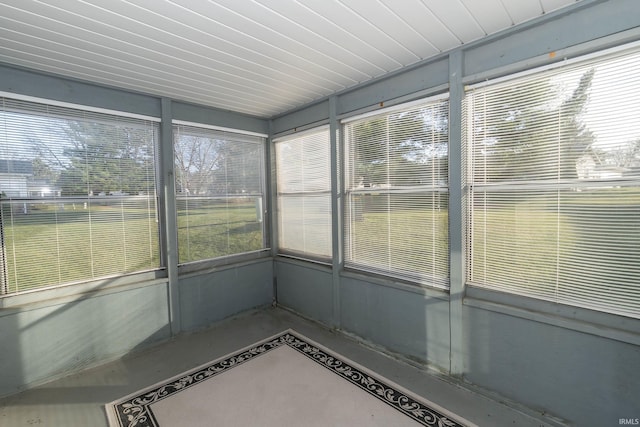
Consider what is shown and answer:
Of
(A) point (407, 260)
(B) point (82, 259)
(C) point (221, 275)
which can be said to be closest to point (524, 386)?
(A) point (407, 260)

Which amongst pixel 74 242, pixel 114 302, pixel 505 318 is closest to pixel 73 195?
pixel 74 242

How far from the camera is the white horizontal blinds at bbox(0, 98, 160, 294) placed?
89.8 inches

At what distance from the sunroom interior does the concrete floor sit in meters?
0.02

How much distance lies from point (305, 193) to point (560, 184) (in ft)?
8.04

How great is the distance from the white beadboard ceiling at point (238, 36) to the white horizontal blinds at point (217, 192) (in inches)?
31.3

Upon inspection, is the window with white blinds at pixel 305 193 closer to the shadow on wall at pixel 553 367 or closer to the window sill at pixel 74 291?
the window sill at pixel 74 291

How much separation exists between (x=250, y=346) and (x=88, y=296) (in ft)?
5.12

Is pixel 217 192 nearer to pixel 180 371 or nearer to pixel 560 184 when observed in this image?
pixel 180 371

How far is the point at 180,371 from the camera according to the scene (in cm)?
250

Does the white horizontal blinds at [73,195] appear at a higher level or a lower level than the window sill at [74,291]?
higher

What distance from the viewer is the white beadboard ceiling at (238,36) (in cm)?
161

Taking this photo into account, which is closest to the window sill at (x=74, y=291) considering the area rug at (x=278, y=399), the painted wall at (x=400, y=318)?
the area rug at (x=278, y=399)

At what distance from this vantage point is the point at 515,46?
6.21 ft

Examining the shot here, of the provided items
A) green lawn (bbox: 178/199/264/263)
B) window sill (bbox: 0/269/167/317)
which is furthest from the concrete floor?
green lawn (bbox: 178/199/264/263)
